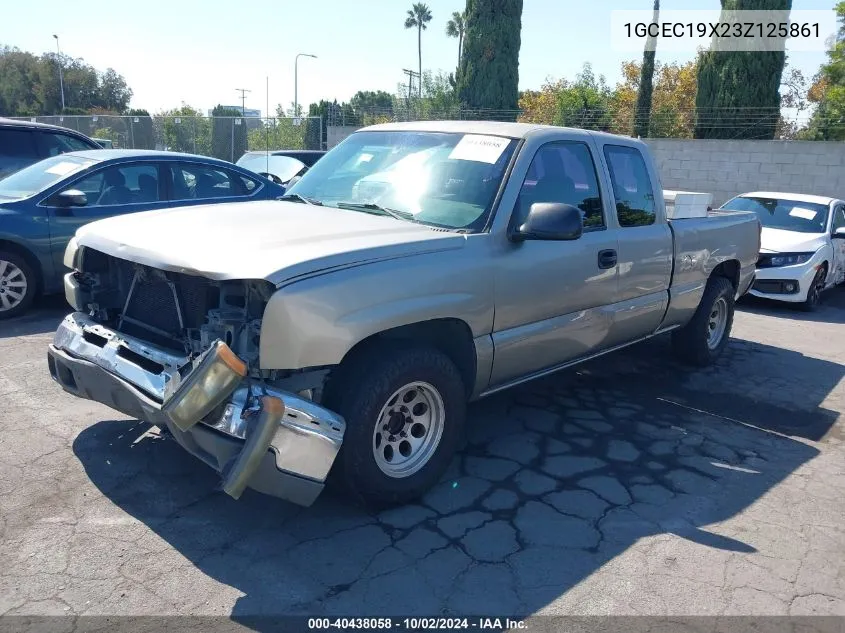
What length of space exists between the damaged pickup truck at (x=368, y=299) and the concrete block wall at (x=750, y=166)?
1416 cm

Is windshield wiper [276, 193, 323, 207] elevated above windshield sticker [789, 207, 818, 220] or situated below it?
above

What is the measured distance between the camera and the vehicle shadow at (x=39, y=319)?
254 inches

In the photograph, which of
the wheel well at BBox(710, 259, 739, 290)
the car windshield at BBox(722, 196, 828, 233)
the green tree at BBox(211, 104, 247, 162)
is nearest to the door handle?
the wheel well at BBox(710, 259, 739, 290)

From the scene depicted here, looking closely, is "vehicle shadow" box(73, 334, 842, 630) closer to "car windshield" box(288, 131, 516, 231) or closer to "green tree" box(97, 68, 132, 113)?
"car windshield" box(288, 131, 516, 231)

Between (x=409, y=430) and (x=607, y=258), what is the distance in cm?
190

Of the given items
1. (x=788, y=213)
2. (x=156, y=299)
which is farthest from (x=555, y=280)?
(x=788, y=213)

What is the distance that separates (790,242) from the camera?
31.7ft

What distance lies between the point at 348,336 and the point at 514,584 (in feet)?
4.30

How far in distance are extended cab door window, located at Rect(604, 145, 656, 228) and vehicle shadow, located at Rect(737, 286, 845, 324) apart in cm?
512

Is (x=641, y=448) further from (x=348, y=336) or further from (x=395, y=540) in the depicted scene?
(x=348, y=336)

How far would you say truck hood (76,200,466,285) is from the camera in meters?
3.07

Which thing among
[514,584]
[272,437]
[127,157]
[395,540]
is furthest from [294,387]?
[127,157]

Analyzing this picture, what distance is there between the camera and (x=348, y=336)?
10.3 feet

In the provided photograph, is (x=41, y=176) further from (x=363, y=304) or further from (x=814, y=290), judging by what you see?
(x=814, y=290)
